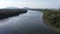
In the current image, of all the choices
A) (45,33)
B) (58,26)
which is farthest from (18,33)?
(58,26)

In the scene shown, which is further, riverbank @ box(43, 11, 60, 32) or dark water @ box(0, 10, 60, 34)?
riverbank @ box(43, 11, 60, 32)

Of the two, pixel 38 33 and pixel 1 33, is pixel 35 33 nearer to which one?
pixel 38 33

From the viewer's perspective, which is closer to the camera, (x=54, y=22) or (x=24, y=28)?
(x=24, y=28)

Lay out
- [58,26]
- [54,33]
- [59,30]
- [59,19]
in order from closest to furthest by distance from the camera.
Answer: [54,33] < [59,30] < [58,26] < [59,19]

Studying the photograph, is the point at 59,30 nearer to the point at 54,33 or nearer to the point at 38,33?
the point at 54,33

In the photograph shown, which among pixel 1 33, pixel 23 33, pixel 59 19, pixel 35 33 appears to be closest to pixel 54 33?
pixel 35 33

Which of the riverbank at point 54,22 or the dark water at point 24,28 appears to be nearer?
the dark water at point 24,28

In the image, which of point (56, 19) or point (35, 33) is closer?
point (35, 33)

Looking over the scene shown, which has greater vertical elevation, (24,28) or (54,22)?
(54,22)

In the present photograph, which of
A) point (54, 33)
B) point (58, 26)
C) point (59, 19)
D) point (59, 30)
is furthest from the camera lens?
point (59, 19)
